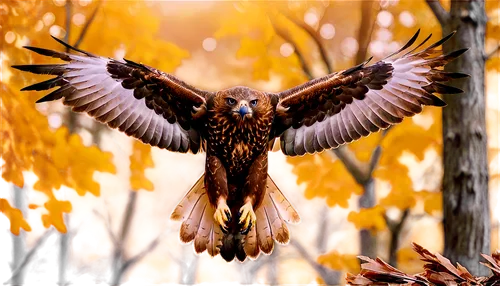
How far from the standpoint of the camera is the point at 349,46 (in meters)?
2.45

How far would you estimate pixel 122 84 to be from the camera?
1599 mm

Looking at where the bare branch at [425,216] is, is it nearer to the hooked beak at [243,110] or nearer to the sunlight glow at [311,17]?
the sunlight glow at [311,17]

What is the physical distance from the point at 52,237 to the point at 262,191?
3.77ft

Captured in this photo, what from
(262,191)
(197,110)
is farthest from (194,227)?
(197,110)

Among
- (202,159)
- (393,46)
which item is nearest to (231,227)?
(202,159)

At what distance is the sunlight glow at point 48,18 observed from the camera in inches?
93.0

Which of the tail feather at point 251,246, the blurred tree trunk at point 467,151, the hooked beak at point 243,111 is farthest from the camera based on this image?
the blurred tree trunk at point 467,151

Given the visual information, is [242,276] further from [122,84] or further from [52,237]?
[122,84]

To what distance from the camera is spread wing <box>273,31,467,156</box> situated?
1.60m

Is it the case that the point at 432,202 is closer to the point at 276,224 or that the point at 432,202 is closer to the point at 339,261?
the point at 339,261

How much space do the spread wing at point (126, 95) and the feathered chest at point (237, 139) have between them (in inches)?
3.7

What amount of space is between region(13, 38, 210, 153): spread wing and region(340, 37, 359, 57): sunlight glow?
3.38ft

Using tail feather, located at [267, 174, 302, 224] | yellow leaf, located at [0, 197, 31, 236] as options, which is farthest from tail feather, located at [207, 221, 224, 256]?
yellow leaf, located at [0, 197, 31, 236]

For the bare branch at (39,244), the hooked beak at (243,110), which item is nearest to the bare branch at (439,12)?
the hooked beak at (243,110)
